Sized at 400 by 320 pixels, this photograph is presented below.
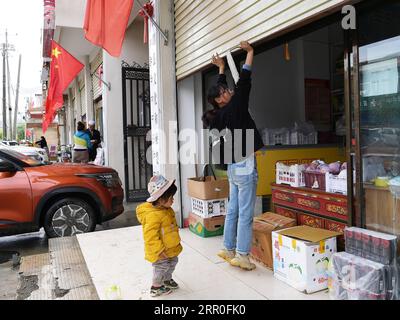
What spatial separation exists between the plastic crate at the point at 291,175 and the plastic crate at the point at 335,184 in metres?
0.44

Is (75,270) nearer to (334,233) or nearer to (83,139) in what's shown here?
(334,233)

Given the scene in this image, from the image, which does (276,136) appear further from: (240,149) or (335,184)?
(240,149)

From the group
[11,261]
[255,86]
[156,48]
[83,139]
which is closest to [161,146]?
[156,48]

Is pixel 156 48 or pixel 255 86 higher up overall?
pixel 156 48

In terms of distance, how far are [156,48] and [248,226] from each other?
318 centimetres

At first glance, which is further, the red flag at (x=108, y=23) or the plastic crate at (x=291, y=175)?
the red flag at (x=108, y=23)

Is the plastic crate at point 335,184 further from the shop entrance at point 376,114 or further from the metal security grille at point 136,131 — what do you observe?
the metal security grille at point 136,131

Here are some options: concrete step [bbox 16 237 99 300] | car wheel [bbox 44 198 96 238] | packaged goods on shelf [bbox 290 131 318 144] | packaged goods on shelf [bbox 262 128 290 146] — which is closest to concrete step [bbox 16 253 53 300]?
concrete step [bbox 16 237 99 300]

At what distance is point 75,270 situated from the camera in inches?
153

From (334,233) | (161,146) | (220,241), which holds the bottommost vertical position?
(220,241)

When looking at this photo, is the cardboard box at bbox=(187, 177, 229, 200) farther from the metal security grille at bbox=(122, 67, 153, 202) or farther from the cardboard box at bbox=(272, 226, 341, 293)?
the metal security grille at bbox=(122, 67, 153, 202)

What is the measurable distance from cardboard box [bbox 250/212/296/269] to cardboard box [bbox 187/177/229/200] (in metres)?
0.84

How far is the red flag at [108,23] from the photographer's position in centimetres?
490

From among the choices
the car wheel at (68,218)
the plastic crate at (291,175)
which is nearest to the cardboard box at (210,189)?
the plastic crate at (291,175)
